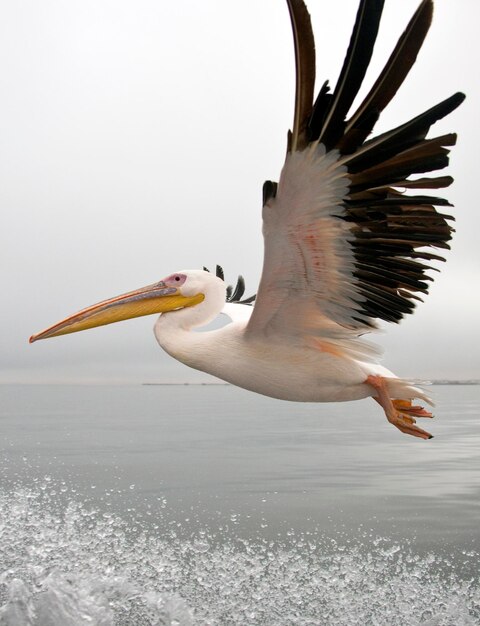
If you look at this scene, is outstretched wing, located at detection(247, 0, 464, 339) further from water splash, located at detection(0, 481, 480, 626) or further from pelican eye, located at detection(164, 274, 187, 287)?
water splash, located at detection(0, 481, 480, 626)

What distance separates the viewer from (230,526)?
1852 cm

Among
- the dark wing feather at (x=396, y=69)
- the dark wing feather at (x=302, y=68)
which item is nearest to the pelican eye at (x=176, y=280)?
the dark wing feather at (x=302, y=68)

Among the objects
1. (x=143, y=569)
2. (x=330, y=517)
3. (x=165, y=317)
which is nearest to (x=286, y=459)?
(x=330, y=517)

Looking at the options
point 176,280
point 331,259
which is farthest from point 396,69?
point 176,280

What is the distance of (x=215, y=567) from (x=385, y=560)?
3.96 m

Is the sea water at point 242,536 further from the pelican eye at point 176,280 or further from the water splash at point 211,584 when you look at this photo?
the pelican eye at point 176,280

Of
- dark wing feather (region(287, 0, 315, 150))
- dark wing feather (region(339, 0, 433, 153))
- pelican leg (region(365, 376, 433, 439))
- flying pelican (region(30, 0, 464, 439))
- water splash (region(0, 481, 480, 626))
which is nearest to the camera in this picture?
dark wing feather (region(287, 0, 315, 150))

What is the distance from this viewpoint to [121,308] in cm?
608

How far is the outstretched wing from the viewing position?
4199 millimetres

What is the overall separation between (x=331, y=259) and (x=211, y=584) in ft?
32.2

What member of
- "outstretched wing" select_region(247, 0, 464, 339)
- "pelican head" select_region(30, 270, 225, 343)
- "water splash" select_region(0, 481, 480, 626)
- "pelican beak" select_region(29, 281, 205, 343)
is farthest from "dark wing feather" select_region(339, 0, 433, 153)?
"water splash" select_region(0, 481, 480, 626)

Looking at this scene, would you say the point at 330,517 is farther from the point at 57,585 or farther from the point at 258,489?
the point at 57,585

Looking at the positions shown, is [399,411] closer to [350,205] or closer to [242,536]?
[350,205]

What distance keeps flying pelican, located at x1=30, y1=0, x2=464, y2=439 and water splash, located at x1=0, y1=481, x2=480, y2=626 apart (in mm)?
7616
